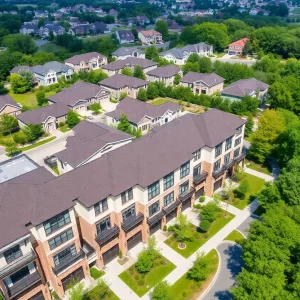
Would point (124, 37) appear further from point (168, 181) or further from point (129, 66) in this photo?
point (168, 181)

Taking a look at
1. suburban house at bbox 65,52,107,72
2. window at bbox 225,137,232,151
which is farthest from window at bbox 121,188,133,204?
suburban house at bbox 65,52,107,72

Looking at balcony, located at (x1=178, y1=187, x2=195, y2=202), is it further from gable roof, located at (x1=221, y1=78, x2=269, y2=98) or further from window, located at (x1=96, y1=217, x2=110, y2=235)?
gable roof, located at (x1=221, y1=78, x2=269, y2=98)

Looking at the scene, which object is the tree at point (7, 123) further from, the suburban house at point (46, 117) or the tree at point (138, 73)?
the tree at point (138, 73)

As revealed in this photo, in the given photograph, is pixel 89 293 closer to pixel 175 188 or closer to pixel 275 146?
pixel 175 188

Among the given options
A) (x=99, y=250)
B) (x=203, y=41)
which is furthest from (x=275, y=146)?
(x=203, y=41)

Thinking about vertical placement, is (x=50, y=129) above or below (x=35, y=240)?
below

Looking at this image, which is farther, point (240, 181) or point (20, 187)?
point (240, 181)

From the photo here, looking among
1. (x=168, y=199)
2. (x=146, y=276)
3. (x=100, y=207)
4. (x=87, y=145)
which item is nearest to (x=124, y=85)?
(x=87, y=145)
